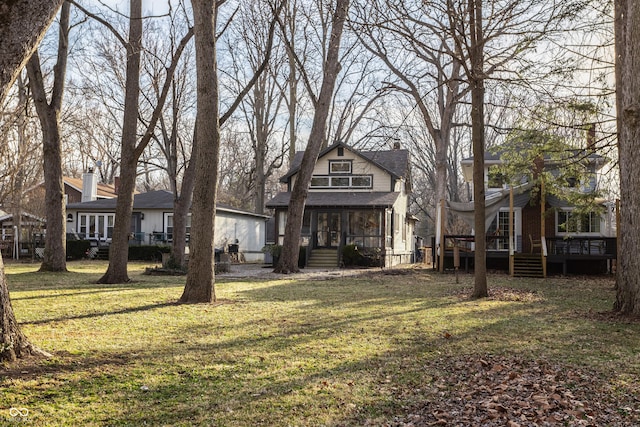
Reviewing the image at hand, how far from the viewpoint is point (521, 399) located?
4508 mm

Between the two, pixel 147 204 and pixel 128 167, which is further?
pixel 147 204

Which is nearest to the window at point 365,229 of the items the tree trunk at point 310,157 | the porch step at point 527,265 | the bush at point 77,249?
the tree trunk at point 310,157

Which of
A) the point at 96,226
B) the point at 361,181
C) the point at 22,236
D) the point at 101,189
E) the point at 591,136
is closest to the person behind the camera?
the point at 591,136

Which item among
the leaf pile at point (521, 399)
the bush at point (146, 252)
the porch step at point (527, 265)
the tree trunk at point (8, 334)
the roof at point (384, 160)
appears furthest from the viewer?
the bush at point (146, 252)

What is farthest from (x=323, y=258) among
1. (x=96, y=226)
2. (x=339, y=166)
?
(x=96, y=226)

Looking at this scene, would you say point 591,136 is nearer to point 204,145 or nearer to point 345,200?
point 204,145

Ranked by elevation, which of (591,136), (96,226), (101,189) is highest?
(101,189)

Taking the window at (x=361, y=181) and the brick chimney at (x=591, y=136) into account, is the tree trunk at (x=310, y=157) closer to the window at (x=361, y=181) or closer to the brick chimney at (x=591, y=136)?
the brick chimney at (x=591, y=136)

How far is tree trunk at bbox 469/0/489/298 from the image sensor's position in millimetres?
11320

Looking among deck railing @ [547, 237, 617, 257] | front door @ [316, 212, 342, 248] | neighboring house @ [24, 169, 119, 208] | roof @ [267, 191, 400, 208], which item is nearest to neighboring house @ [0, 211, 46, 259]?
neighboring house @ [24, 169, 119, 208]

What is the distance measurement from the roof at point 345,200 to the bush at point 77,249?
1126cm

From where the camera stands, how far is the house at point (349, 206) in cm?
2555

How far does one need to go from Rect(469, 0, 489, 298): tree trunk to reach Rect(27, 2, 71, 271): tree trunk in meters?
12.2

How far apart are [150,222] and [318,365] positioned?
1103 inches
